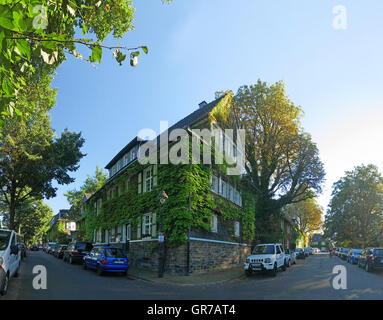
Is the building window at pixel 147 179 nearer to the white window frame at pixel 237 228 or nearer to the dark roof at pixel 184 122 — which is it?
the dark roof at pixel 184 122

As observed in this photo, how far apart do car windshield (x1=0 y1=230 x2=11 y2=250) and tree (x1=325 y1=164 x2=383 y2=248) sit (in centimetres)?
5541

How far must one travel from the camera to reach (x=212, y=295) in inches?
406

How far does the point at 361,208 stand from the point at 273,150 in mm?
29270

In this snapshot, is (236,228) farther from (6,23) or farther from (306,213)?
(306,213)

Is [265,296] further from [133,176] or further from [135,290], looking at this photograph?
[133,176]

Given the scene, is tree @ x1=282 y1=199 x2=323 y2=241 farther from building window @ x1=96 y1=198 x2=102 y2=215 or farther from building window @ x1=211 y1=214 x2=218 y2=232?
building window @ x1=211 y1=214 x2=218 y2=232

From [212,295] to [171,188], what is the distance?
8810mm

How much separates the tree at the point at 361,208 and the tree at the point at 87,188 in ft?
149

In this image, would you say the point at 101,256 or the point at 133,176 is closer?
the point at 101,256

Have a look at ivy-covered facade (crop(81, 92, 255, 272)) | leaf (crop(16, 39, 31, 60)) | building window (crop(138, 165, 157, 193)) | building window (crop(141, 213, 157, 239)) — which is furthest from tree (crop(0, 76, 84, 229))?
leaf (crop(16, 39, 31, 60))

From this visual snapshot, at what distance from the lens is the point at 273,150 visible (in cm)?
3466

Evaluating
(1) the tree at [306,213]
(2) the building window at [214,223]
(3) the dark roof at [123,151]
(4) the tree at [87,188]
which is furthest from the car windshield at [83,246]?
(1) the tree at [306,213]

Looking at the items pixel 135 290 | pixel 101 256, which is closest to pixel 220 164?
pixel 101 256

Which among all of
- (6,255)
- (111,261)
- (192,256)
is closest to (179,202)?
(192,256)
